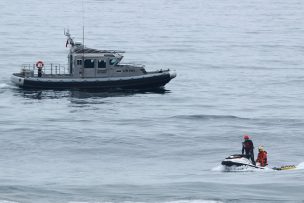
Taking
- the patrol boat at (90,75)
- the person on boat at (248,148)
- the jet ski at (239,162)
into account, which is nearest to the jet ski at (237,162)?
the jet ski at (239,162)

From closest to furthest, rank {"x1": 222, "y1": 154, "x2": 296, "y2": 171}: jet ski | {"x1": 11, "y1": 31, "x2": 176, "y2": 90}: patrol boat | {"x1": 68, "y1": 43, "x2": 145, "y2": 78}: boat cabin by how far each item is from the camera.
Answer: {"x1": 222, "y1": 154, "x2": 296, "y2": 171}: jet ski < {"x1": 68, "y1": 43, "x2": 145, "y2": 78}: boat cabin < {"x1": 11, "y1": 31, "x2": 176, "y2": 90}: patrol boat

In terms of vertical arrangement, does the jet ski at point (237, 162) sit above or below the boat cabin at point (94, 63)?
below

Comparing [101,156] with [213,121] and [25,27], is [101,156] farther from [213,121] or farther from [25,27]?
[25,27]

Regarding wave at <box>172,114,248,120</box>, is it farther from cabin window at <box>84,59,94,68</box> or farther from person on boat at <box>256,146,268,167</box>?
person on boat at <box>256,146,268,167</box>

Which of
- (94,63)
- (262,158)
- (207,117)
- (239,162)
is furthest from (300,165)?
(94,63)

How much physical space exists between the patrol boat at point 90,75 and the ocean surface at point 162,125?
935 mm

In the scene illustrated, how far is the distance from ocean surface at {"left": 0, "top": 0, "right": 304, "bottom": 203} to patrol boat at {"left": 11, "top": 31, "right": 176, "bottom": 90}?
0.94 meters

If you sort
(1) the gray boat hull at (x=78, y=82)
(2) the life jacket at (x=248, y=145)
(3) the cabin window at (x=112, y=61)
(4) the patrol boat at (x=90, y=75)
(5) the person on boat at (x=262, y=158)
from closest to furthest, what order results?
(2) the life jacket at (x=248, y=145), (5) the person on boat at (x=262, y=158), (4) the patrol boat at (x=90, y=75), (3) the cabin window at (x=112, y=61), (1) the gray boat hull at (x=78, y=82)

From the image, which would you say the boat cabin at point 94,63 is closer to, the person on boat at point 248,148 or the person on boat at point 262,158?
the person on boat at point 248,148

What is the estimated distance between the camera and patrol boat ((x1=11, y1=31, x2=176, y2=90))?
76562mm

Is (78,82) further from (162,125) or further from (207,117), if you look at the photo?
(162,125)

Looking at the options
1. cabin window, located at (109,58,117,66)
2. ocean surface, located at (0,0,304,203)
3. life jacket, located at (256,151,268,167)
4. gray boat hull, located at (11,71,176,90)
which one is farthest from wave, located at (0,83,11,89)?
life jacket, located at (256,151,268,167)

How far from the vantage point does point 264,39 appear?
131750 millimetres

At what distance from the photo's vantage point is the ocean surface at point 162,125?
4078 cm
